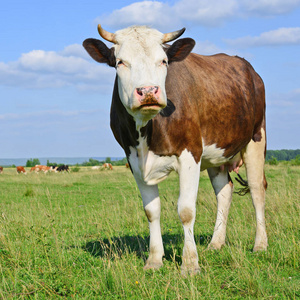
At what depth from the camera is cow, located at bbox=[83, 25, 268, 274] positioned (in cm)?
439

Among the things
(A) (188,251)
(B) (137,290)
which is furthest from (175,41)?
(B) (137,290)

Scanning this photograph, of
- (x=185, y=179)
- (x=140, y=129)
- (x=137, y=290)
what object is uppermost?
(x=140, y=129)

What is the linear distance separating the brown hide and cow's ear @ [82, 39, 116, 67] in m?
0.49

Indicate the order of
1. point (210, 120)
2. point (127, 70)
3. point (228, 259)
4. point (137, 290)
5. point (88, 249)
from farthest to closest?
point (88, 249) → point (210, 120) → point (228, 259) → point (127, 70) → point (137, 290)

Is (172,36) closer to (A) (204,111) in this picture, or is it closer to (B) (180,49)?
(B) (180,49)

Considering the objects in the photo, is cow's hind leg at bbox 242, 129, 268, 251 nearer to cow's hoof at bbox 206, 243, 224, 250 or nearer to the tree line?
cow's hoof at bbox 206, 243, 224, 250

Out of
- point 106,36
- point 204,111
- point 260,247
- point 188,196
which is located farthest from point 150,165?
point 260,247

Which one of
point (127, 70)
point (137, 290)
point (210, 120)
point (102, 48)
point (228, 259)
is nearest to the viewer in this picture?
point (137, 290)

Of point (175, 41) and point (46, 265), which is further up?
point (175, 41)

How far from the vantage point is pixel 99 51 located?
4.81 metres

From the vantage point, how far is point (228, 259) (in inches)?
201

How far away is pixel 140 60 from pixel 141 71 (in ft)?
0.53

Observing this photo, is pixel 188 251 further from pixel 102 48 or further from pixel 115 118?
pixel 102 48

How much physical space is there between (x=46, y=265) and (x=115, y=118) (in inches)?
79.7
